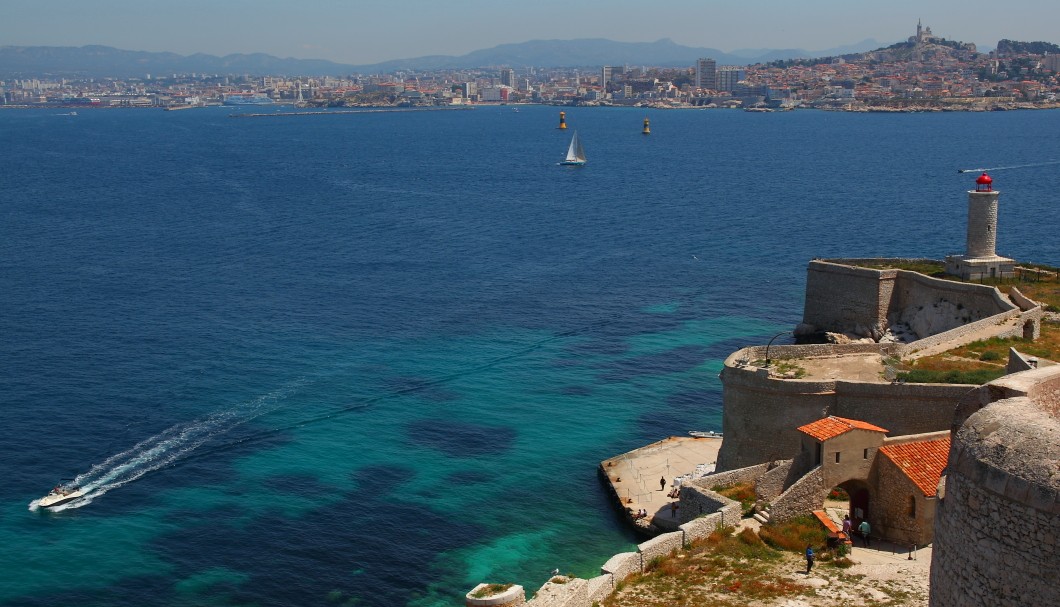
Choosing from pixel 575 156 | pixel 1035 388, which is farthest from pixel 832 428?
pixel 575 156

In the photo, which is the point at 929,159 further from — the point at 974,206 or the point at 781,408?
the point at 781,408

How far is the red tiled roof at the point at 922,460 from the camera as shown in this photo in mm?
25703

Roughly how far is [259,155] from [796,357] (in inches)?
6008

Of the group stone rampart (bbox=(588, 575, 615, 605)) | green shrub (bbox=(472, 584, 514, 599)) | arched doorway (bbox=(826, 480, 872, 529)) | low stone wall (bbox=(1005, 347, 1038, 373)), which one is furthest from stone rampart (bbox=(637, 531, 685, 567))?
low stone wall (bbox=(1005, 347, 1038, 373))

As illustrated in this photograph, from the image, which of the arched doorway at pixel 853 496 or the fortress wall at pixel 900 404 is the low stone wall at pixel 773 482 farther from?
the fortress wall at pixel 900 404

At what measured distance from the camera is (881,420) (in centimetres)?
3089

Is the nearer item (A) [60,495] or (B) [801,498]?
(B) [801,498]

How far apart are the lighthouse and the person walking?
23.6m

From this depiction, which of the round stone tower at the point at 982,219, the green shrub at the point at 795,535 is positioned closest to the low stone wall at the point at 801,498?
the green shrub at the point at 795,535

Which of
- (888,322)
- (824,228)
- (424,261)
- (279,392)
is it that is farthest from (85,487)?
(824,228)

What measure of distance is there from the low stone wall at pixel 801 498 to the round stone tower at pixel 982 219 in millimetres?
23035

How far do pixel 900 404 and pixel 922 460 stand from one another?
439cm

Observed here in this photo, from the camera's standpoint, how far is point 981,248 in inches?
1827

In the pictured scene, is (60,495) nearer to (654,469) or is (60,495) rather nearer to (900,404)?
(654,469)
